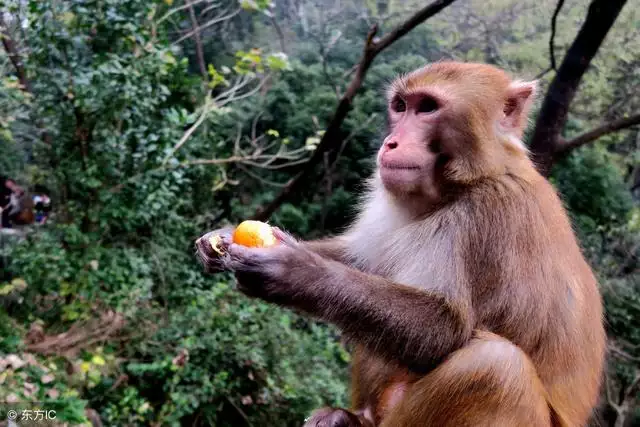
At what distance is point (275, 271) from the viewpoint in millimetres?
1930

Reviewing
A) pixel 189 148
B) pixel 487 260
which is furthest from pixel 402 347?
pixel 189 148

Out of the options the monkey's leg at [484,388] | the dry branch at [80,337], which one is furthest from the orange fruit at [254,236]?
the dry branch at [80,337]

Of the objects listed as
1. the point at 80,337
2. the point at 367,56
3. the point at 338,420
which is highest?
the point at 367,56

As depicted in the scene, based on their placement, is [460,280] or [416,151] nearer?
[460,280]

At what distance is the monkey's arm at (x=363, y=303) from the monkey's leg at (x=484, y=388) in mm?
67

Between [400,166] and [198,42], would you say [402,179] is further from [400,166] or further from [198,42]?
[198,42]

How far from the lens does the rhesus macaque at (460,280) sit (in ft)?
6.39

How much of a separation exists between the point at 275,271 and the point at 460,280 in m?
0.67

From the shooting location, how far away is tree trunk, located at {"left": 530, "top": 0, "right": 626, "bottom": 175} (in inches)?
205

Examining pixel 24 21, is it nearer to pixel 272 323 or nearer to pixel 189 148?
pixel 189 148

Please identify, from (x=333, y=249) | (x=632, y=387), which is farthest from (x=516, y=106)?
(x=632, y=387)

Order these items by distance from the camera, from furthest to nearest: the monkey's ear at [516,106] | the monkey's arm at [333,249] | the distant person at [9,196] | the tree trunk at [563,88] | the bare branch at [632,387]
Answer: the distant person at [9,196]
the bare branch at [632,387]
the tree trunk at [563,88]
the monkey's arm at [333,249]
the monkey's ear at [516,106]

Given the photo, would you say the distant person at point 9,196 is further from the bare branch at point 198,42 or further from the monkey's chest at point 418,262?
the monkey's chest at point 418,262

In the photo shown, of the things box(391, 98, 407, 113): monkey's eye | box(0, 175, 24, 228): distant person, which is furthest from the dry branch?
box(0, 175, 24, 228): distant person
